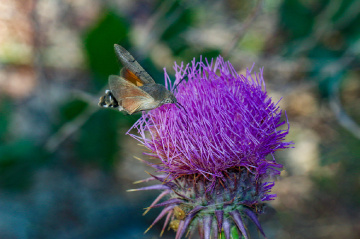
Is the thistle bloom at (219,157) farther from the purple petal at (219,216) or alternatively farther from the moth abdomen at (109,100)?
the moth abdomen at (109,100)

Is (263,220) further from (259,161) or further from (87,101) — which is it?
(87,101)

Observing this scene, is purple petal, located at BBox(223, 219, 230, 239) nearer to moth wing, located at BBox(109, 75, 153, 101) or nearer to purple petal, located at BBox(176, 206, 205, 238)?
purple petal, located at BBox(176, 206, 205, 238)

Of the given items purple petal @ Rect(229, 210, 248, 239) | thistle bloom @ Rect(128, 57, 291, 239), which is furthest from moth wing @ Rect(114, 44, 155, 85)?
purple petal @ Rect(229, 210, 248, 239)

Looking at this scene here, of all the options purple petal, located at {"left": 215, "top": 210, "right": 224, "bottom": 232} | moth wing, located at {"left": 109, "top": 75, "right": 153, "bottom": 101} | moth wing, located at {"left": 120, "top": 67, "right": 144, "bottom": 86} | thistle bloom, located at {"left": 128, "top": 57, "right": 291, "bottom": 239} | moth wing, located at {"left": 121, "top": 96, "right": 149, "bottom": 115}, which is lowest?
purple petal, located at {"left": 215, "top": 210, "right": 224, "bottom": 232}

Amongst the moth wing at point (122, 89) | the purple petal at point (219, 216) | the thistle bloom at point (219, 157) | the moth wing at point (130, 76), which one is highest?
the moth wing at point (130, 76)

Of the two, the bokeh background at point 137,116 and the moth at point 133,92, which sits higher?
the bokeh background at point 137,116

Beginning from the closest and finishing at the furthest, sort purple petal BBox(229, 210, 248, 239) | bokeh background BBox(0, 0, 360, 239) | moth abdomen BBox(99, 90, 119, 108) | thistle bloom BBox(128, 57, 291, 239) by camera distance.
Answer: purple petal BBox(229, 210, 248, 239), thistle bloom BBox(128, 57, 291, 239), moth abdomen BBox(99, 90, 119, 108), bokeh background BBox(0, 0, 360, 239)

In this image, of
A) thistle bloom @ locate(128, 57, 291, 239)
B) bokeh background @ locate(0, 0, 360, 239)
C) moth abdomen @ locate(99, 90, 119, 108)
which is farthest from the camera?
bokeh background @ locate(0, 0, 360, 239)

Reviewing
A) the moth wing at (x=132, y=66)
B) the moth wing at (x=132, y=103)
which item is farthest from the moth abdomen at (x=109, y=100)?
the moth wing at (x=132, y=66)

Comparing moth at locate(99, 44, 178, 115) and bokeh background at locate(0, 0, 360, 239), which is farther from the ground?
bokeh background at locate(0, 0, 360, 239)
